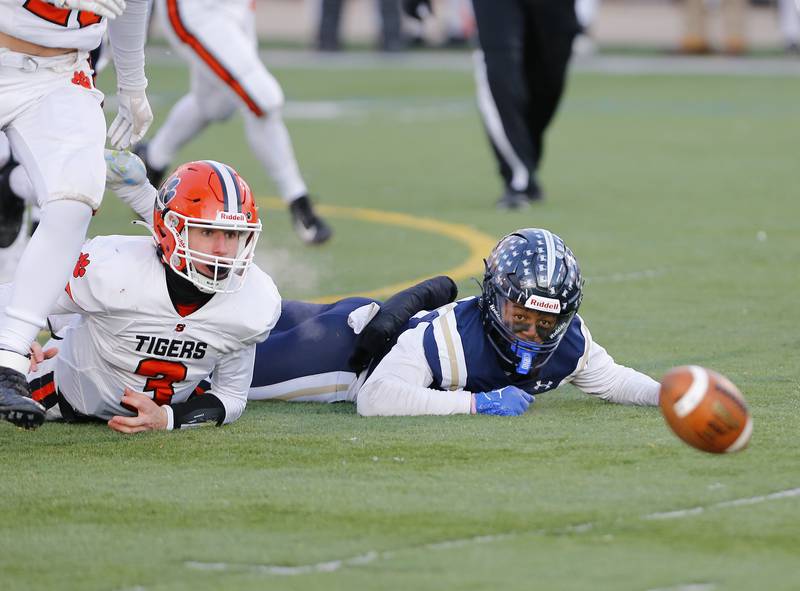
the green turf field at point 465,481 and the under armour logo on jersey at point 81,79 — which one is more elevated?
the under armour logo on jersey at point 81,79

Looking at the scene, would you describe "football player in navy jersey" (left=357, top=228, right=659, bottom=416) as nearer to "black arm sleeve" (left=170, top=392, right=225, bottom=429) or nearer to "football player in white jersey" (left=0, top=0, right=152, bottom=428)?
"black arm sleeve" (left=170, top=392, right=225, bottom=429)

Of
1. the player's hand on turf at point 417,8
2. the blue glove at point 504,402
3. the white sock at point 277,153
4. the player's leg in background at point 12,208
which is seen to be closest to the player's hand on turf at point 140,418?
the blue glove at point 504,402

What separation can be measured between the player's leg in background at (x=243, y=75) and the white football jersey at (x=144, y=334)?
4020mm

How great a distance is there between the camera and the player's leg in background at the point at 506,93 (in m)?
10.7

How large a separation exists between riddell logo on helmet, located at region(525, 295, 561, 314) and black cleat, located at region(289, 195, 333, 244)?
4313mm

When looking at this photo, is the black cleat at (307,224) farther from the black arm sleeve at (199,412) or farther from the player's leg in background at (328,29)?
the player's leg in background at (328,29)

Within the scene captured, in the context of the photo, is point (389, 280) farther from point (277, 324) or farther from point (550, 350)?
point (550, 350)

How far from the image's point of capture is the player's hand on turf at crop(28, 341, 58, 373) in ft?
18.1

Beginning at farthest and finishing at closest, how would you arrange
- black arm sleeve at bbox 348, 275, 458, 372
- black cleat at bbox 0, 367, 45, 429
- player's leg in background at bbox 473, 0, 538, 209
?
player's leg in background at bbox 473, 0, 538, 209 < black arm sleeve at bbox 348, 275, 458, 372 < black cleat at bbox 0, 367, 45, 429

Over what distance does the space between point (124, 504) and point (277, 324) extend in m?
1.67

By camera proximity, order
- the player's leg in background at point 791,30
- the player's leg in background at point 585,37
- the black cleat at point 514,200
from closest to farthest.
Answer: the black cleat at point 514,200 < the player's leg in background at point 585,37 < the player's leg in background at point 791,30

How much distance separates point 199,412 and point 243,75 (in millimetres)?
4476

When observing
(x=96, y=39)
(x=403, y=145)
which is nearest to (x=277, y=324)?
(x=96, y=39)

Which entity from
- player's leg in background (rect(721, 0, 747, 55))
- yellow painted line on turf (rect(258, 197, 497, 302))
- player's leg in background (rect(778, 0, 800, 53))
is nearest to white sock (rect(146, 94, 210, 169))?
yellow painted line on turf (rect(258, 197, 497, 302))
